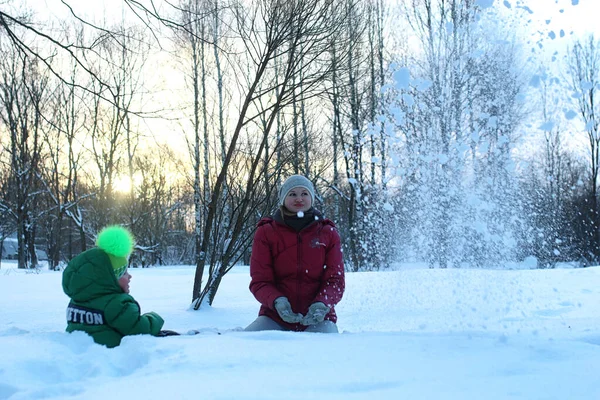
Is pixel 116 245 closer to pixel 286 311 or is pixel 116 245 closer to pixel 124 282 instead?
pixel 124 282

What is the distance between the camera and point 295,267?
3055 mm

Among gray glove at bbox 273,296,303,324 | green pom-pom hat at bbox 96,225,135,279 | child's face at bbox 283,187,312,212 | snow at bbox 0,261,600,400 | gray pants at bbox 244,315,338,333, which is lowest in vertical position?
gray pants at bbox 244,315,338,333

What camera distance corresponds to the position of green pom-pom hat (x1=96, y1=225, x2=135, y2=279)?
2.56m

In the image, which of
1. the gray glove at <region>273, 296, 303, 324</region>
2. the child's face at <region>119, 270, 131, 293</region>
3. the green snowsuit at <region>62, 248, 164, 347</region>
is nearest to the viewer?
the green snowsuit at <region>62, 248, 164, 347</region>

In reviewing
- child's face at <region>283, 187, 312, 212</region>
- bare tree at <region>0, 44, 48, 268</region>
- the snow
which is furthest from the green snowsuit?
bare tree at <region>0, 44, 48, 268</region>

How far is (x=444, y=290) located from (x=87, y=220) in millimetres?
17629

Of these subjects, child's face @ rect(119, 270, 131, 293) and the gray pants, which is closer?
child's face @ rect(119, 270, 131, 293)

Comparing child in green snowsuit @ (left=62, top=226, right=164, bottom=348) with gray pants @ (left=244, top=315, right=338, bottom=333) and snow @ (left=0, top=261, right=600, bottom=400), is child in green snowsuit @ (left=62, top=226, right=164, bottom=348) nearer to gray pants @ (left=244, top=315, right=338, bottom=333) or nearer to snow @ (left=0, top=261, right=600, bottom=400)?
snow @ (left=0, top=261, right=600, bottom=400)

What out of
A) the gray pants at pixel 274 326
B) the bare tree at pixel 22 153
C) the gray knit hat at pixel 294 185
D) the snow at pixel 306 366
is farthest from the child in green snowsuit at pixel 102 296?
the bare tree at pixel 22 153

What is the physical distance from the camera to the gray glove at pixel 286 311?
2844mm

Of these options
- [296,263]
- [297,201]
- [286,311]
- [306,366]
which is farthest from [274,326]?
[306,366]

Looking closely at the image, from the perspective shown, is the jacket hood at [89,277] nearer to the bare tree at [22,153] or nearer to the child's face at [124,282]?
the child's face at [124,282]

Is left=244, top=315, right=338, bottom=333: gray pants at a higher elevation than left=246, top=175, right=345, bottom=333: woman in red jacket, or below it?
below

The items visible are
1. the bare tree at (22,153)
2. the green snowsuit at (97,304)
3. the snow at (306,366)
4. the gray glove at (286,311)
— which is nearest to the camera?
the snow at (306,366)
